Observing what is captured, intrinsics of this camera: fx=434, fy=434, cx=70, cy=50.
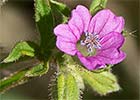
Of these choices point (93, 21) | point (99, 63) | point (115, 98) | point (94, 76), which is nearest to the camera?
point (99, 63)

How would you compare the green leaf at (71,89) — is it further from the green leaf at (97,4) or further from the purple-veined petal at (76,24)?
the green leaf at (97,4)

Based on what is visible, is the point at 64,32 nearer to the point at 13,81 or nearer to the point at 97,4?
the point at 97,4

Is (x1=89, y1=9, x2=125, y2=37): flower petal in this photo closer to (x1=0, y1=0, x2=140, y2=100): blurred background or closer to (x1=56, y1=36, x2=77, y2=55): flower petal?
(x1=56, y1=36, x2=77, y2=55): flower petal

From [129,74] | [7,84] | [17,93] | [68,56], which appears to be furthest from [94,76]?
[129,74]

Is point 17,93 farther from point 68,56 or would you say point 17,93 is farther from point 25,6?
point 68,56

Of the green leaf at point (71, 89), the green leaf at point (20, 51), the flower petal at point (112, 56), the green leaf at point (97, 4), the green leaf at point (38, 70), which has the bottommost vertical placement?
the green leaf at point (71, 89)

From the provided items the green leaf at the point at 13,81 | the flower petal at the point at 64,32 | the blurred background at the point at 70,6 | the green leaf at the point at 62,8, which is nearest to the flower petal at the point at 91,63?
the flower petal at the point at 64,32
